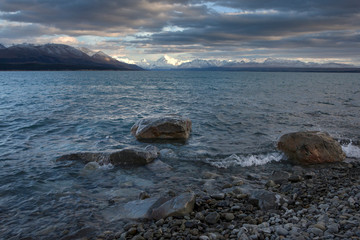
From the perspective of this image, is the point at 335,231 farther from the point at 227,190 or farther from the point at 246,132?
the point at 246,132

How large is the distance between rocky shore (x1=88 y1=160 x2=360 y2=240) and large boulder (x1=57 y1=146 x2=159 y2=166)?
346 cm

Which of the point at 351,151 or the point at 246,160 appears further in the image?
the point at 351,151

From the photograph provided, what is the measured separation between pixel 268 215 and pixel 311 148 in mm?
6132

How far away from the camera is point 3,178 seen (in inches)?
357

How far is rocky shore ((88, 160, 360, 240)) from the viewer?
203 inches

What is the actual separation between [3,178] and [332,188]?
1089cm

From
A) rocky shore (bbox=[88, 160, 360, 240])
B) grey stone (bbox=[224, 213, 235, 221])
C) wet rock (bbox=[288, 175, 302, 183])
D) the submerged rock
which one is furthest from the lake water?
grey stone (bbox=[224, 213, 235, 221])

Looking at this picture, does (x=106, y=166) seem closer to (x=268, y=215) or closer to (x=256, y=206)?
(x=256, y=206)

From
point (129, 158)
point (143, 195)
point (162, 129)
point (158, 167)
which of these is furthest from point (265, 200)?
point (162, 129)

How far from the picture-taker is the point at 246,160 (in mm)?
11430

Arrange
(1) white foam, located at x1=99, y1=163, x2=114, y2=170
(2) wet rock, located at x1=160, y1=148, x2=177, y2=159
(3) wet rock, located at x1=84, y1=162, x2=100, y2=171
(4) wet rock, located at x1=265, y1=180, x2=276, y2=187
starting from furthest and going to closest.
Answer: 1. (2) wet rock, located at x1=160, y1=148, x2=177, y2=159
2. (1) white foam, located at x1=99, y1=163, x2=114, y2=170
3. (3) wet rock, located at x1=84, y1=162, x2=100, y2=171
4. (4) wet rock, located at x1=265, y1=180, x2=276, y2=187

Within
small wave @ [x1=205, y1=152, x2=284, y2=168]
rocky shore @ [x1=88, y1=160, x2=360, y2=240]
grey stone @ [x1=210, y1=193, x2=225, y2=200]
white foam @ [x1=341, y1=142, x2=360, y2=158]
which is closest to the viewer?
rocky shore @ [x1=88, y1=160, x2=360, y2=240]

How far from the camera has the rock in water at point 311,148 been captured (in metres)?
11.1

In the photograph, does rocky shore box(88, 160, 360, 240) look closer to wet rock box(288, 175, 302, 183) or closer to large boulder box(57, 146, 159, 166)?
wet rock box(288, 175, 302, 183)
